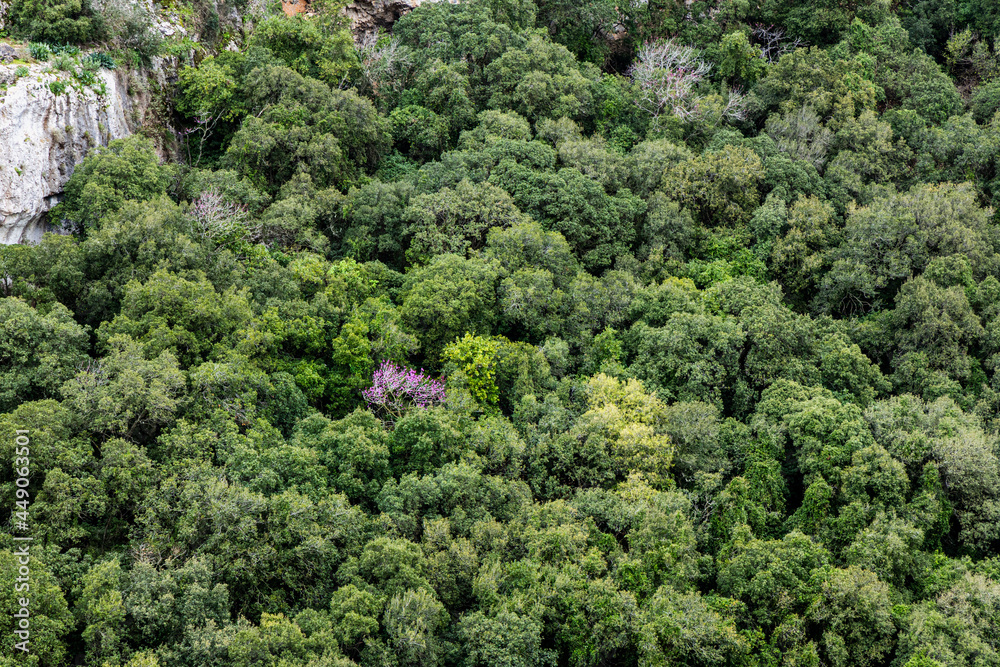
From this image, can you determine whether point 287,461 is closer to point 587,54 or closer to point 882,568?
point 882,568

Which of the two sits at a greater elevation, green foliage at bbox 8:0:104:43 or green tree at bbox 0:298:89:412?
green foliage at bbox 8:0:104:43

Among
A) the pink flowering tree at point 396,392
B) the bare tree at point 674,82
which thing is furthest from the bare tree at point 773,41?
the pink flowering tree at point 396,392

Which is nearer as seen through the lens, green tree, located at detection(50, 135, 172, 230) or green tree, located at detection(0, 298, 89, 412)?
green tree, located at detection(0, 298, 89, 412)

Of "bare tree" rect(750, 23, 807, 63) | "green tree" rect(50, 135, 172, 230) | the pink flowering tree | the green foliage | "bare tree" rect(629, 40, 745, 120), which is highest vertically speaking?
"bare tree" rect(750, 23, 807, 63)

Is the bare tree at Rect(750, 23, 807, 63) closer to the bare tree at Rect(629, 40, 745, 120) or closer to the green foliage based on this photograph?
the bare tree at Rect(629, 40, 745, 120)

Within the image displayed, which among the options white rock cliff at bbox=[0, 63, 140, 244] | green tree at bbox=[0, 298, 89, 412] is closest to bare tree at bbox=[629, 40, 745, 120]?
white rock cliff at bbox=[0, 63, 140, 244]

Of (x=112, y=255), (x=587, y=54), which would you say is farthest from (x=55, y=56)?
(x=587, y=54)
